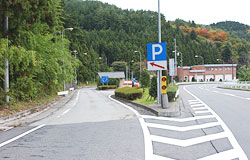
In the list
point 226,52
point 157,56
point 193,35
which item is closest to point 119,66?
point 193,35

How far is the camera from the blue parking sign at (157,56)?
13.4m

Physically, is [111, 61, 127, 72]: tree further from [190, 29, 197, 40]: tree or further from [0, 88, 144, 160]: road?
[0, 88, 144, 160]: road

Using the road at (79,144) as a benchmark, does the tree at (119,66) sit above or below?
above

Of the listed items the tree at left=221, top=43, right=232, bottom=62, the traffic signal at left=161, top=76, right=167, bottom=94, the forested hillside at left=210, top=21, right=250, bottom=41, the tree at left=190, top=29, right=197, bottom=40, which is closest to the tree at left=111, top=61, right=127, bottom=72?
the tree at left=190, top=29, right=197, bottom=40

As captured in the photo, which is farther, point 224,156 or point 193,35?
point 193,35

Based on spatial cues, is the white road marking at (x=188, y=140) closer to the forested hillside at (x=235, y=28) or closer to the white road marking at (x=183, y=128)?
the white road marking at (x=183, y=128)

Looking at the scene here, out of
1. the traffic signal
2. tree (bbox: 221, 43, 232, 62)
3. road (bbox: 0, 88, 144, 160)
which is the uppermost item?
tree (bbox: 221, 43, 232, 62)

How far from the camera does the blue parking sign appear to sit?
526 inches

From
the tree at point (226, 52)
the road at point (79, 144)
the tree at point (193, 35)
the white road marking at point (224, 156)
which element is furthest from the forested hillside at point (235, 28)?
the white road marking at point (224, 156)

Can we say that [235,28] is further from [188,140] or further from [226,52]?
[188,140]

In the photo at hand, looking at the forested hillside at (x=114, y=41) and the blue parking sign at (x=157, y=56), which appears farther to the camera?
the forested hillside at (x=114, y=41)

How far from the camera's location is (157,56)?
44.3 feet

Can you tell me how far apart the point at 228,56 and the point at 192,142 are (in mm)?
122355

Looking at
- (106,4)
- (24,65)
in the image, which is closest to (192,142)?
(24,65)
